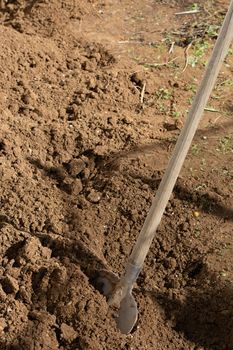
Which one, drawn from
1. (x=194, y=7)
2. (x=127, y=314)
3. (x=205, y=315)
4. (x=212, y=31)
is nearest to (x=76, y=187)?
(x=127, y=314)

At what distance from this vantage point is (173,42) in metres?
4.86

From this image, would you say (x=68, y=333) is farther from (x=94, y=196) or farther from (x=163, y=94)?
(x=163, y=94)

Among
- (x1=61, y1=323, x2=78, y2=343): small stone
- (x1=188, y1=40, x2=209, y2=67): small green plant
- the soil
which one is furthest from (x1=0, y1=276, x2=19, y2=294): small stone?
(x1=188, y1=40, x2=209, y2=67): small green plant

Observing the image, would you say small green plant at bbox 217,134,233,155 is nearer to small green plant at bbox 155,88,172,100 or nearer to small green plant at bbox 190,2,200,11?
small green plant at bbox 155,88,172,100

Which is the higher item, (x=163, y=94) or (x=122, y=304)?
(x=163, y=94)

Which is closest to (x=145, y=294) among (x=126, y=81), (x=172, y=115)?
(x=172, y=115)

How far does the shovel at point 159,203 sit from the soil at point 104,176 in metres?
0.06

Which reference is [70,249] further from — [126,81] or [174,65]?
[174,65]

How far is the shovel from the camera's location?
2562mm

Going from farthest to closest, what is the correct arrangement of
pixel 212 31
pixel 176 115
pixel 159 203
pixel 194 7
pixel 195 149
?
pixel 194 7, pixel 212 31, pixel 176 115, pixel 195 149, pixel 159 203

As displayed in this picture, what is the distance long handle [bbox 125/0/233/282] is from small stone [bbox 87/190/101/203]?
2.04 feet

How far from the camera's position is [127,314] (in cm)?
308

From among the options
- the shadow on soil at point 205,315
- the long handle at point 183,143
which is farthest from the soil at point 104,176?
the long handle at point 183,143

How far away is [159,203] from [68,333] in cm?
72
